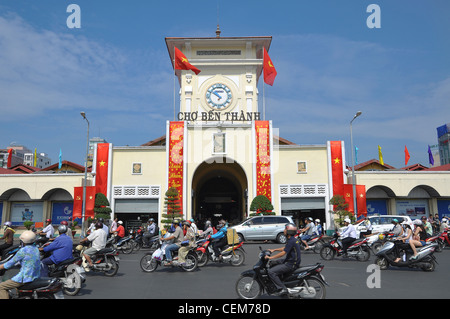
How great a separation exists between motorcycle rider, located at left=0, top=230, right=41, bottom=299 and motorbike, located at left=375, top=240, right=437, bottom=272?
32.0 feet

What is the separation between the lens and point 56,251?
812cm

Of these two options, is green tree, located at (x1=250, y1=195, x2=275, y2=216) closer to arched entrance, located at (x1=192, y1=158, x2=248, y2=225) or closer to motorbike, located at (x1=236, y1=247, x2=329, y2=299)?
arched entrance, located at (x1=192, y1=158, x2=248, y2=225)

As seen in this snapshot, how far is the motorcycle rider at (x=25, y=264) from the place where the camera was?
5941mm

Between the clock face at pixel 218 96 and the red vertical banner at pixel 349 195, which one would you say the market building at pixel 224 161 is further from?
the clock face at pixel 218 96

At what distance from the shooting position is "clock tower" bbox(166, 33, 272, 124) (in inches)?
1225

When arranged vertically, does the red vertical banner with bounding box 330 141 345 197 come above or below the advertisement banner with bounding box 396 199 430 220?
above

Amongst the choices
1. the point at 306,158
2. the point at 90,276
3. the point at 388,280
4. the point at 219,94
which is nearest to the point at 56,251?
the point at 90,276

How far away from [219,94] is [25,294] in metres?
26.7

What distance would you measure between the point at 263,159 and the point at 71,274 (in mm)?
20777

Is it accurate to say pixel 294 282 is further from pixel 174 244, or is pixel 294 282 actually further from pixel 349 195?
pixel 349 195

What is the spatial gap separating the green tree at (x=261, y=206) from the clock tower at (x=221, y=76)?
8.58 m

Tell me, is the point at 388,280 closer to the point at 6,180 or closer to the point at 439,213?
the point at 439,213

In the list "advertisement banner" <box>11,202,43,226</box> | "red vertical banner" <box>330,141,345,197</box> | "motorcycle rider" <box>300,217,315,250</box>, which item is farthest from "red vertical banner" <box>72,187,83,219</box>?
"red vertical banner" <box>330,141,345,197</box>
